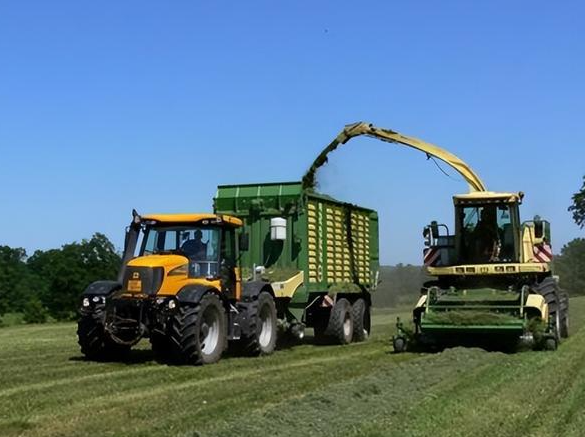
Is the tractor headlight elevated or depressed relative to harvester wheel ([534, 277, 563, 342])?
elevated

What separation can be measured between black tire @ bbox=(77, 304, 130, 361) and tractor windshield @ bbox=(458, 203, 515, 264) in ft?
23.9

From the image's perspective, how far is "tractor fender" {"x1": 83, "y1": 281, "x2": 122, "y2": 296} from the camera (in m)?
12.5

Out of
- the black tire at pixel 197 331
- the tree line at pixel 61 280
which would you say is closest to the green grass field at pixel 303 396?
the black tire at pixel 197 331

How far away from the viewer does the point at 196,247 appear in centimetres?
1325

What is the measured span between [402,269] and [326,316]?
1188 inches

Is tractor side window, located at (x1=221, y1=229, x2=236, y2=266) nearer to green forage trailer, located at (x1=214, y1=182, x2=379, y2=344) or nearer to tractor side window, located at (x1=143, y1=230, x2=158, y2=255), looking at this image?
tractor side window, located at (x1=143, y1=230, x2=158, y2=255)

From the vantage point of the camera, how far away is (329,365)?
41.4ft

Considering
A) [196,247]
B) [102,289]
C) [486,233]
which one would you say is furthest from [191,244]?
[486,233]

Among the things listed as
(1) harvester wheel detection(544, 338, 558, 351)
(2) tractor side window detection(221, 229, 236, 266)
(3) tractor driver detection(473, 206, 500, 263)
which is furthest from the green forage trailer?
(1) harvester wheel detection(544, 338, 558, 351)

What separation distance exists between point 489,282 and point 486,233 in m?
1.03

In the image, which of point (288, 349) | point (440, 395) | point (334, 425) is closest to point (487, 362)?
point (440, 395)

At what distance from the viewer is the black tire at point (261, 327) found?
13.7 metres

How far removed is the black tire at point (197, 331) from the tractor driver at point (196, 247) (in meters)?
0.83

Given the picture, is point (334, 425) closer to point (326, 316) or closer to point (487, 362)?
point (487, 362)
